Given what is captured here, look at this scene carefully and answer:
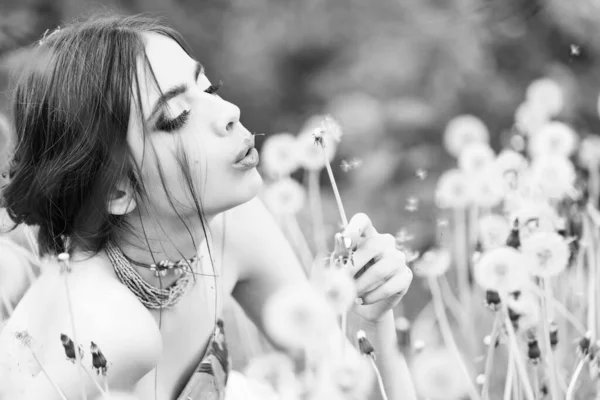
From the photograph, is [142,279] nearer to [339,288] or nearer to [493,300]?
[339,288]

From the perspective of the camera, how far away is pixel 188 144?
1004 millimetres

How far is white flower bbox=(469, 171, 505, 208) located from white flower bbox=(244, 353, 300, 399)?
39 cm

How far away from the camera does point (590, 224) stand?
146 centimetres

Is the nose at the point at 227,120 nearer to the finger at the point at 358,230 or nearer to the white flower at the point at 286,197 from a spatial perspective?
the finger at the point at 358,230

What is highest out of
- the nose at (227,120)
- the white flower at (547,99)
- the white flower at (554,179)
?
the white flower at (547,99)

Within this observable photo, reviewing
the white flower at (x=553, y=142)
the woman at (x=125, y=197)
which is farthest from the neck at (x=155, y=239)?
the white flower at (x=553, y=142)

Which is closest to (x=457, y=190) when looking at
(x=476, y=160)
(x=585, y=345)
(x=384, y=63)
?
(x=476, y=160)

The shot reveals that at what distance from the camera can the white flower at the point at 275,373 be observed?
120 centimetres

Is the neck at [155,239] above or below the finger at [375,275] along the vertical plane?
below

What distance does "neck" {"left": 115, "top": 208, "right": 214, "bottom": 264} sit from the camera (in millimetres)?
1076

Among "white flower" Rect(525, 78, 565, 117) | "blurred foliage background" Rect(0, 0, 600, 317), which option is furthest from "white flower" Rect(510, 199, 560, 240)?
"blurred foliage background" Rect(0, 0, 600, 317)

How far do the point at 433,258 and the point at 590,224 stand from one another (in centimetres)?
45

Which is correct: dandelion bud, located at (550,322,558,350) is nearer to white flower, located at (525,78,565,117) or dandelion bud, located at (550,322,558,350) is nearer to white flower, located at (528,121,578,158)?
white flower, located at (528,121,578,158)

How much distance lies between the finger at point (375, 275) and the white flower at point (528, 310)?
0.16 meters
